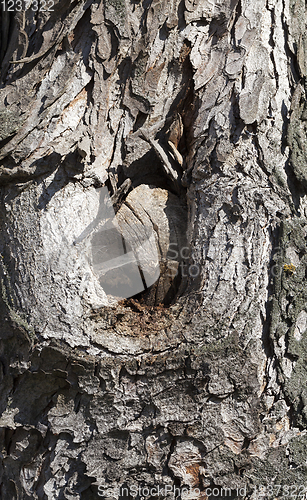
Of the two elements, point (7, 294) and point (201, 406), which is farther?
point (7, 294)

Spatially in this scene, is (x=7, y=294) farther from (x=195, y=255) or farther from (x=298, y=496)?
(x=298, y=496)

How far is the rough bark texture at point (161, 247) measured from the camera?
1399 millimetres

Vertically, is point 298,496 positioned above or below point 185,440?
below

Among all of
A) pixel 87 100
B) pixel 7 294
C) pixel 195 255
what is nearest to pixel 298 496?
pixel 195 255

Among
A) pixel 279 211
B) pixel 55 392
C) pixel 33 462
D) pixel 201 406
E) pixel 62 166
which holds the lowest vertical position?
pixel 33 462

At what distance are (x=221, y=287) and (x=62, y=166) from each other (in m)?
0.80

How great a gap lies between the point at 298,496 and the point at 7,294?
4.52 ft

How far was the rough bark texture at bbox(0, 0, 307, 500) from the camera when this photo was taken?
140 centimetres

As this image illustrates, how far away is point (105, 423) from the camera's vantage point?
141 centimetres

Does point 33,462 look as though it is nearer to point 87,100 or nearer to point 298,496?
point 298,496

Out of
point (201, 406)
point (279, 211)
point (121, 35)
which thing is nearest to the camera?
point (201, 406)

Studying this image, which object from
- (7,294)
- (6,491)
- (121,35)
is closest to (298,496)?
(6,491)

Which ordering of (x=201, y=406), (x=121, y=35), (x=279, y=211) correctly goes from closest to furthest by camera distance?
(x=201, y=406) < (x=279, y=211) < (x=121, y=35)

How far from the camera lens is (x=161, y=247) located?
5.54 ft
